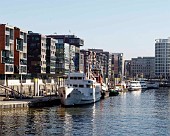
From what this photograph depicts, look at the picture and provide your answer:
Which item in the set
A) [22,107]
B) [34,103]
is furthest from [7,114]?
[34,103]

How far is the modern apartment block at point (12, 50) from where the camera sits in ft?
484

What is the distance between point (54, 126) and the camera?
7731 centimetres

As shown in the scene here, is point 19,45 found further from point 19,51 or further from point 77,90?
point 77,90

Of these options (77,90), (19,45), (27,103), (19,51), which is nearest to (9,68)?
(19,51)

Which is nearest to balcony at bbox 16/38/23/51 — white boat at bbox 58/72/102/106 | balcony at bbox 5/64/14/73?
balcony at bbox 5/64/14/73

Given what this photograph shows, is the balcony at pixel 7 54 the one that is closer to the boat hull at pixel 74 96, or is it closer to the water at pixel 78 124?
the boat hull at pixel 74 96

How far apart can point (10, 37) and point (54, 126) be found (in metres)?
81.0

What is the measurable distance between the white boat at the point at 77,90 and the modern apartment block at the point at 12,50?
27.5 m

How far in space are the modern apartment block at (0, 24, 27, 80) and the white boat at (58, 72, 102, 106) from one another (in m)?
27.5

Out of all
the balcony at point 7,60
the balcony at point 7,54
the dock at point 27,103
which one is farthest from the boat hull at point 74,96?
the balcony at point 7,54

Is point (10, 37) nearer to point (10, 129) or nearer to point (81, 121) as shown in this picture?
point (81, 121)

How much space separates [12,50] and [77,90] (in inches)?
1609

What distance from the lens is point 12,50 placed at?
6112 inches

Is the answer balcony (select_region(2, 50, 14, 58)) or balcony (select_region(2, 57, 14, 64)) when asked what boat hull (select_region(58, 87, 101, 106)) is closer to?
balcony (select_region(2, 57, 14, 64))
